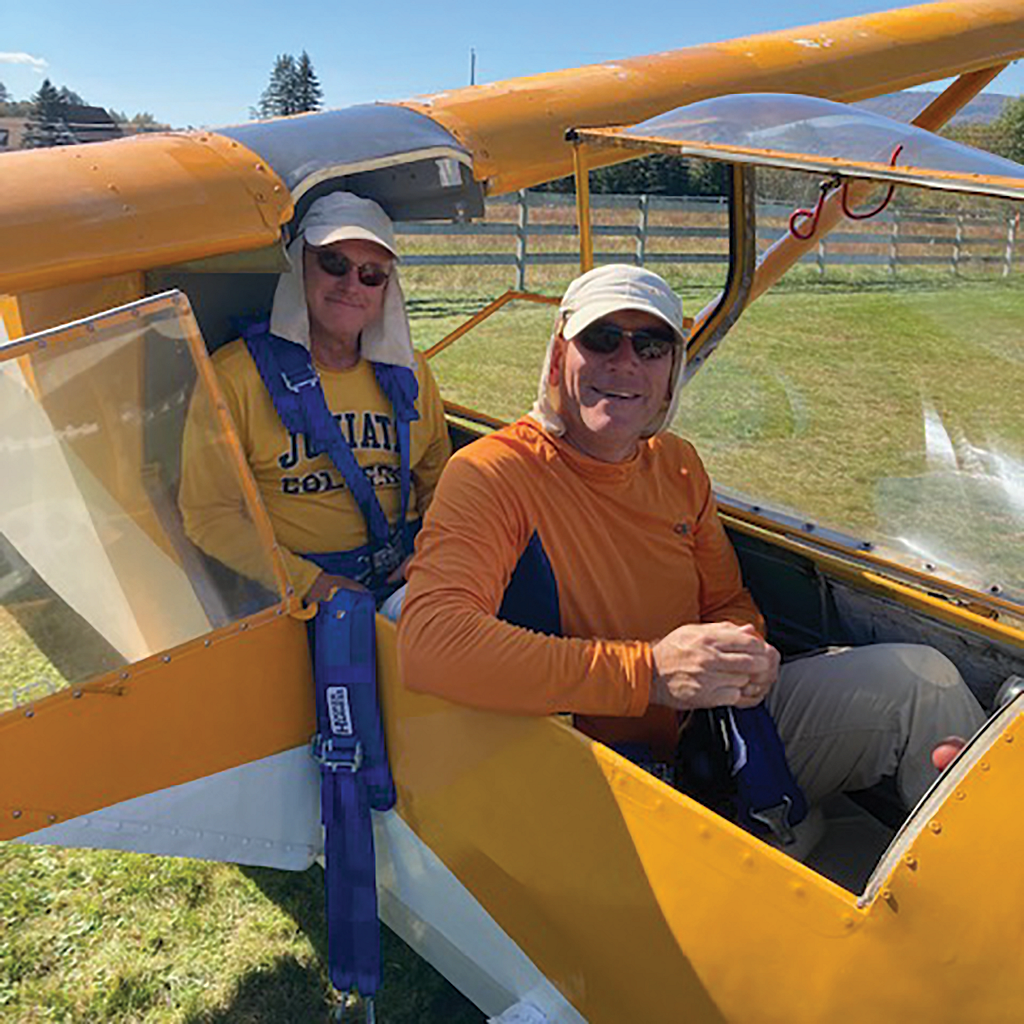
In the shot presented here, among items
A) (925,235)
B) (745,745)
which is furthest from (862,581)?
(925,235)

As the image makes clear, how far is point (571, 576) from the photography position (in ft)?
6.20

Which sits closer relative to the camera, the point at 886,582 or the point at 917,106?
the point at 886,582

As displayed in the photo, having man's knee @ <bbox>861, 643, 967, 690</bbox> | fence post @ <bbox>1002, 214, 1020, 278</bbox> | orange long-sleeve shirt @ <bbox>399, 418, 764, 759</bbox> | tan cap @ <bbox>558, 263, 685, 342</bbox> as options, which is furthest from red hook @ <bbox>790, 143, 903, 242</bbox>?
man's knee @ <bbox>861, 643, 967, 690</bbox>

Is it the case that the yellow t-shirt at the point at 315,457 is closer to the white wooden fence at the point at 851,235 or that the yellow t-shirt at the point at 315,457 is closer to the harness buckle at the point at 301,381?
the harness buckle at the point at 301,381

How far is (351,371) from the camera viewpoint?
2562 mm

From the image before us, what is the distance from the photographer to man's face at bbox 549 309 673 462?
1842 mm

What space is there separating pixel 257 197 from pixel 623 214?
1941mm

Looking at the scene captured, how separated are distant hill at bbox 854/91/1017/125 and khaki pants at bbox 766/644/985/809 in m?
1.96

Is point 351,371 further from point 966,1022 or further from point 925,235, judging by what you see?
point 966,1022

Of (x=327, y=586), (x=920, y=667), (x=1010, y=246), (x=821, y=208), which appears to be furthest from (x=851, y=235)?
(x=327, y=586)

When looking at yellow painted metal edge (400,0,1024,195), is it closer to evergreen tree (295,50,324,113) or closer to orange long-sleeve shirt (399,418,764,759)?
orange long-sleeve shirt (399,418,764,759)

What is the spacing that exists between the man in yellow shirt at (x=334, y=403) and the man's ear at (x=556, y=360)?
69 centimetres

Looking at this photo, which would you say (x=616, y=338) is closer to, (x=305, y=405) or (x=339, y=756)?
(x=305, y=405)

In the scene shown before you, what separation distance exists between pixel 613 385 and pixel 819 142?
0.71 meters
